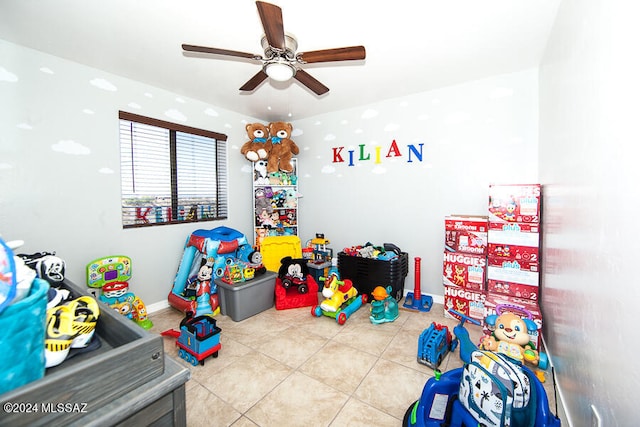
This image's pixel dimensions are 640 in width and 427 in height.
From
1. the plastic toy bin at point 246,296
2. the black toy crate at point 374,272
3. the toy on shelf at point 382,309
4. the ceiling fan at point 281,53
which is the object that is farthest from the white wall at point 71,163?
the toy on shelf at point 382,309

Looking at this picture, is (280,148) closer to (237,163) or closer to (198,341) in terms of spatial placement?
(237,163)

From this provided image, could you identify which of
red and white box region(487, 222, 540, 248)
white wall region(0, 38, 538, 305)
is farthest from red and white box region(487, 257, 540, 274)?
white wall region(0, 38, 538, 305)

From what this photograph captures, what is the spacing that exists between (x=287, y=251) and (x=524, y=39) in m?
3.19

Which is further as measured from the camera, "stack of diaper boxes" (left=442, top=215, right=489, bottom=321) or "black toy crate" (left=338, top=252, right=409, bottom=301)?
"black toy crate" (left=338, top=252, right=409, bottom=301)

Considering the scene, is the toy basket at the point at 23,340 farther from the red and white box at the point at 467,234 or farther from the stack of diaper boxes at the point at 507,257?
the red and white box at the point at 467,234

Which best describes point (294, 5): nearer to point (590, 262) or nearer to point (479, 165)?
point (590, 262)

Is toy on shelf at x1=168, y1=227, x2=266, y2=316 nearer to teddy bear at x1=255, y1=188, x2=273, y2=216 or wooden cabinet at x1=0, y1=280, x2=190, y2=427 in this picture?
teddy bear at x1=255, y1=188, x2=273, y2=216

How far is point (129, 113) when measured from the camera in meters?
2.77

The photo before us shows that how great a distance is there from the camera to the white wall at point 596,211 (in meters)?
0.90

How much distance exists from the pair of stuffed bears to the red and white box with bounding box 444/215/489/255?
7.39 ft

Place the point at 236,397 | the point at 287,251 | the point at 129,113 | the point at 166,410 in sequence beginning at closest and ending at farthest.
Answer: the point at 166,410 < the point at 236,397 < the point at 129,113 < the point at 287,251

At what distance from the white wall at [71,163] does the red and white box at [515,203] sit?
347 cm

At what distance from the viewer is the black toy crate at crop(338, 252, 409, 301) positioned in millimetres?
2996

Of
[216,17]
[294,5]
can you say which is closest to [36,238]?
[216,17]
